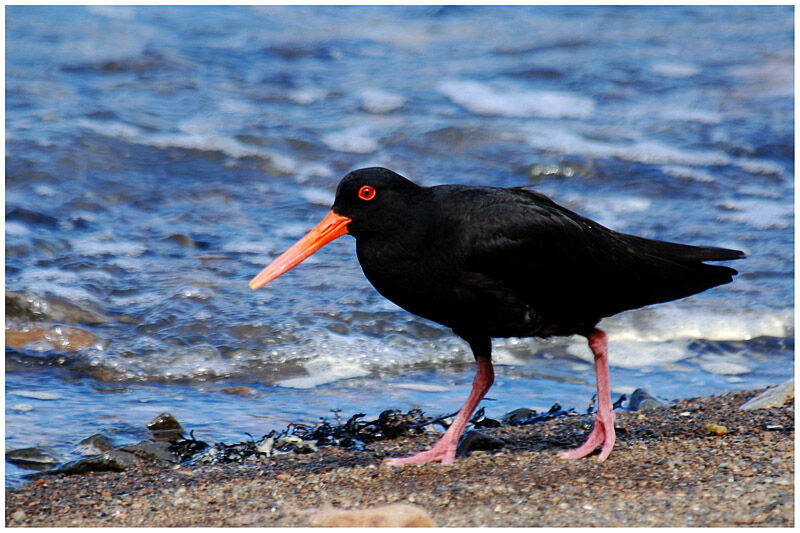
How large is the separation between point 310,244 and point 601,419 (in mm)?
1538

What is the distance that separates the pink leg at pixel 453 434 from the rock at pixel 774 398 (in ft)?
4.50

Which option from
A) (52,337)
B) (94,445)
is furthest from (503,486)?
(52,337)

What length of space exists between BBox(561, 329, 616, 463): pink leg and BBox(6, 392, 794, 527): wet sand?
0.08 m

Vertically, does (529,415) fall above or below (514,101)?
below

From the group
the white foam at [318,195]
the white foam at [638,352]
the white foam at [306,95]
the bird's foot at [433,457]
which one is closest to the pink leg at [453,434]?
the bird's foot at [433,457]

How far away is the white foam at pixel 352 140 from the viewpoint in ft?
32.2

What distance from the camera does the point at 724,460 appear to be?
374 cm

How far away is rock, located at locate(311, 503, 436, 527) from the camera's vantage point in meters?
2.95

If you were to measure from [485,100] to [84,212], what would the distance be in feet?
17.2

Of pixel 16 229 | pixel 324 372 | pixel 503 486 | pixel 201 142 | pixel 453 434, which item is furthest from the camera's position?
pixel 201 142

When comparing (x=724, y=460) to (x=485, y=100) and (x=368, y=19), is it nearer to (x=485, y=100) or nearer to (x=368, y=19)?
(x=485, y=100)

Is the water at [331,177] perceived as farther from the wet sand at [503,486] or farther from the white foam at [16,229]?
the wet sand at [503,486]

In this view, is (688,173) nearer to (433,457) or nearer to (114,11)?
(433,457)

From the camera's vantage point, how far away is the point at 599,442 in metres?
4.11
